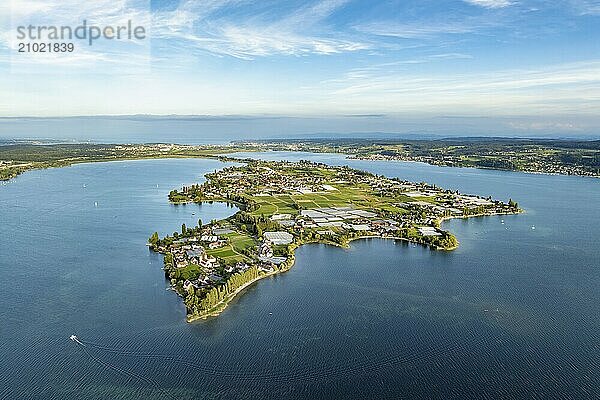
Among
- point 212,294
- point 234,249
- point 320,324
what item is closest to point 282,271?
point 234,249

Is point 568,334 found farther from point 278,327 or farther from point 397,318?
point 278,327

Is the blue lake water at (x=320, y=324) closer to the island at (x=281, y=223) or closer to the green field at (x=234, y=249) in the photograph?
the island at (x=281, y=223)

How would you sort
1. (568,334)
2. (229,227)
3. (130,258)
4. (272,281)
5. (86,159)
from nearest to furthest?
(568,334), (272,281), (130,258), (229,227), (86,159)

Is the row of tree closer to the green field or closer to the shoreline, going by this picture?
the shoreline

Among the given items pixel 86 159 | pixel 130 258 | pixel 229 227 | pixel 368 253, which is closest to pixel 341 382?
pixel 368 253

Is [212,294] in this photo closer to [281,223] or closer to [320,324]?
[320,324]

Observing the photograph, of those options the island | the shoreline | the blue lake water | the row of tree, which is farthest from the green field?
the blue lake water
